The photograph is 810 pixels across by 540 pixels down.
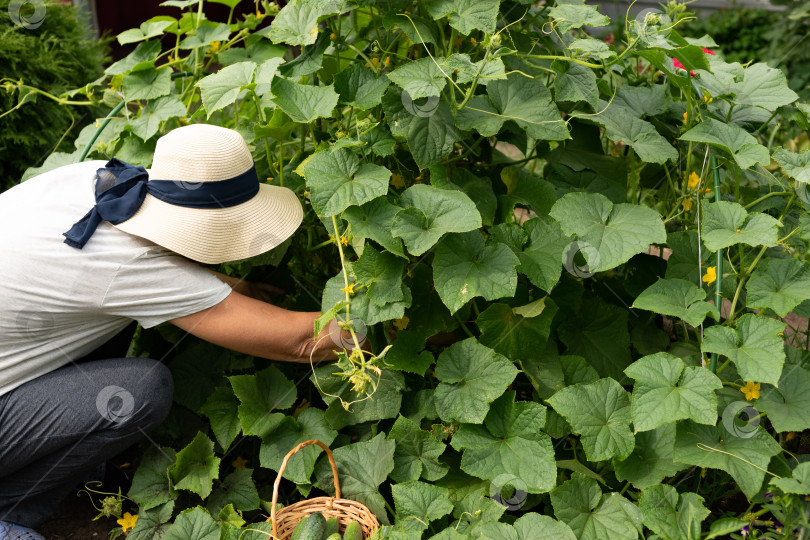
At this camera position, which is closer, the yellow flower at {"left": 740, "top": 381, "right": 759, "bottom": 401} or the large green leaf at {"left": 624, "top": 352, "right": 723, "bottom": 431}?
the large green leaf at {"left": 624, "top": 352, "right": 723, "bottom": 431}

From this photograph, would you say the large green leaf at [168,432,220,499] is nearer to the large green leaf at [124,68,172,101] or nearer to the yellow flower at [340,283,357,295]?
the yellow flower at [340,283,357,295]

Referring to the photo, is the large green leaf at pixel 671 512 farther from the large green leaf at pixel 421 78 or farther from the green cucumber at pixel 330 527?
the large green leaf at pixel 421 78

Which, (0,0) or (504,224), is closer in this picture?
(504,224)

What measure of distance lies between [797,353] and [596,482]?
1.97 ft

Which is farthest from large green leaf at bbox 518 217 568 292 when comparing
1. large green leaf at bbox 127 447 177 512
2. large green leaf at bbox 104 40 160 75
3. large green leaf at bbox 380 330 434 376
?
large green leaf at bbox 104 40 160 75

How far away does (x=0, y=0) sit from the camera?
2.94 meters

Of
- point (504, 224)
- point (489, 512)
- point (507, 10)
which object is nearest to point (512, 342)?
point (504, 224)

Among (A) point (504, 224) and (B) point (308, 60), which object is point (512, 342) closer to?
(A) point (504, 224)

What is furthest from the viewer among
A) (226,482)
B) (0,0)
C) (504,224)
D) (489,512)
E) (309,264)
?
(0,0)

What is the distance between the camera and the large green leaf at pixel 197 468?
205 cm

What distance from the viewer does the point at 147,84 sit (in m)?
2.51

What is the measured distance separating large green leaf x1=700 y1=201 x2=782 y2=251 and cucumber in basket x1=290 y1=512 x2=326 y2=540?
1114mm

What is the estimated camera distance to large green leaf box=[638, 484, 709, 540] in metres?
1.65

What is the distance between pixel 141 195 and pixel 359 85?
2.01ft
